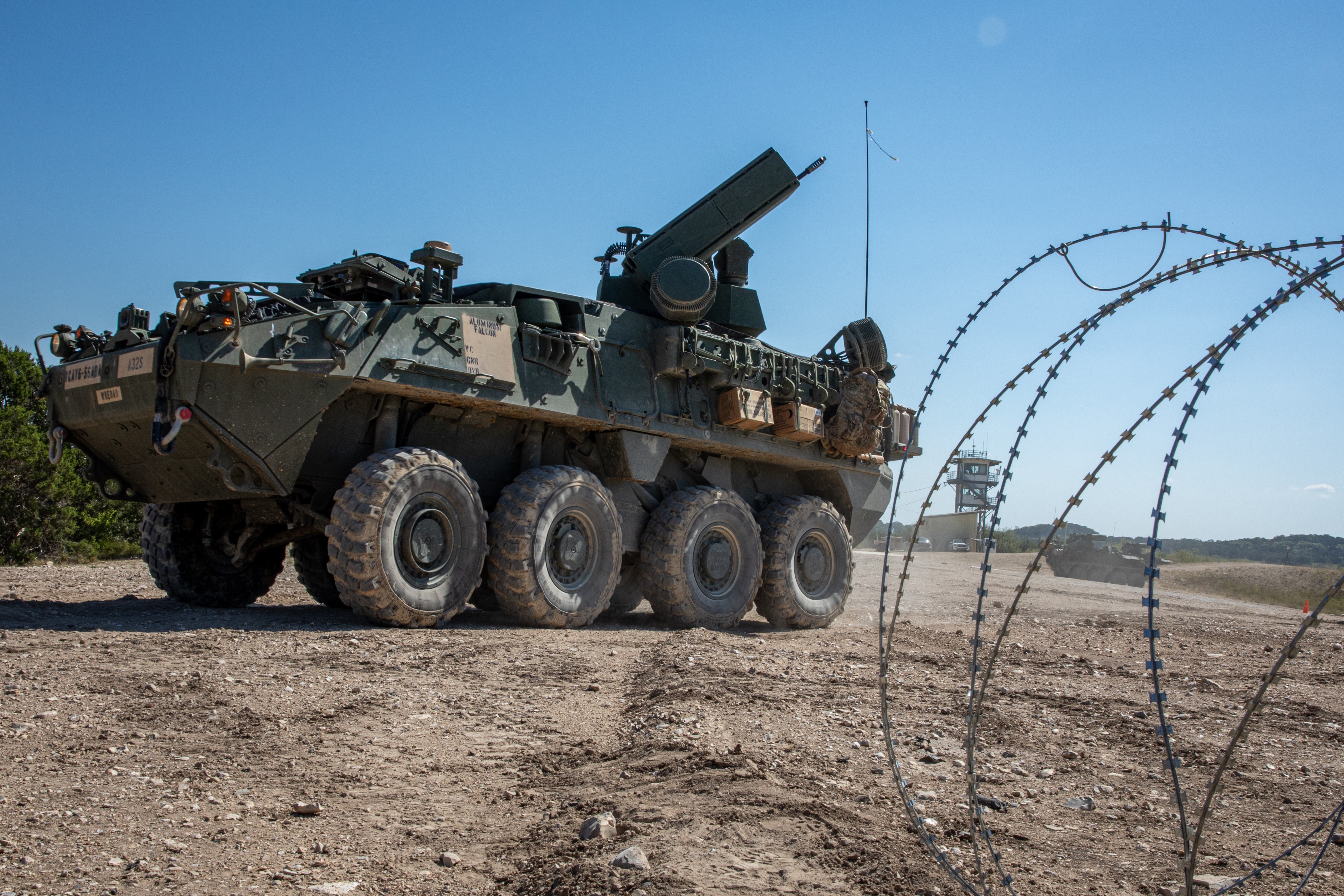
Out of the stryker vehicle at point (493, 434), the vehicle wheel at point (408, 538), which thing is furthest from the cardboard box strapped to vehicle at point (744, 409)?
the vehicle wheel at point (408, 538)

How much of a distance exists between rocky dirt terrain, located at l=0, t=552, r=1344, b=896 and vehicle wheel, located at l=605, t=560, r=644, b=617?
2.80m

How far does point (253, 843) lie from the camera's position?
3254mm

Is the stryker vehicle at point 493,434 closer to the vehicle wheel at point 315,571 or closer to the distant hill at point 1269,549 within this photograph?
the vehicle wheel at point 315,571

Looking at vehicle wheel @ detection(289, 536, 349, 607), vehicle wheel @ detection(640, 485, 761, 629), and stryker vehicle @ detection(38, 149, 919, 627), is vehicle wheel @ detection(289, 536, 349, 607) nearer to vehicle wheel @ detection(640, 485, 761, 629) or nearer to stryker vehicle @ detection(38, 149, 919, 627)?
stryker vehicle @ detection(38, 149, 919, 627)

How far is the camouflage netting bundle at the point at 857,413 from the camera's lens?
11.4m

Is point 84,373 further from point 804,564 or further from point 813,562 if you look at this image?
point 813,562

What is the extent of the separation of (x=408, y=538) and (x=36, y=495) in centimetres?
952

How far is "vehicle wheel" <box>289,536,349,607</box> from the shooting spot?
32.1 ft

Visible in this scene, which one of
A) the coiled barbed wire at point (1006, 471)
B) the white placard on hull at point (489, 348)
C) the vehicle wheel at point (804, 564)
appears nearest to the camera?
the coiled barbed wire at point (1006, 471)

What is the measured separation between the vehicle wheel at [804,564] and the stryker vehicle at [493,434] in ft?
0.11

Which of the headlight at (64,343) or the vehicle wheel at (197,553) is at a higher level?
the headlight at (64,343)

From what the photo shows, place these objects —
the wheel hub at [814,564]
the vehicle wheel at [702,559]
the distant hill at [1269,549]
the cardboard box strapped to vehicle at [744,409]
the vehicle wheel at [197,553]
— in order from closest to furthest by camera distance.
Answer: the vehicle wheel at [197,553] → the vehicle wheel at [702,559] → the cardboard box strapped to vehicle at [744,409] → the wheel hub at [814,564] → the distant hill at [1269,549]

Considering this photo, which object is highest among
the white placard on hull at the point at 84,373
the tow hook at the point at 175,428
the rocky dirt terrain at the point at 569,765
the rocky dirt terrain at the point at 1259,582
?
the white placard on hull at the point at 84,373

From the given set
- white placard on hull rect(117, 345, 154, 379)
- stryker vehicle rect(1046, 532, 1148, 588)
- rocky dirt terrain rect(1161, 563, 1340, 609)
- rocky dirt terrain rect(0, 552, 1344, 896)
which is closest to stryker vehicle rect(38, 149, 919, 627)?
white placard on hull rect(117, 345, 154, 379)
